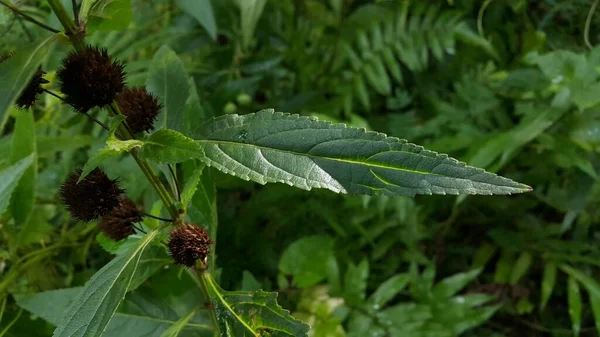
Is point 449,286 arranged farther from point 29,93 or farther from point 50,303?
point 29,93

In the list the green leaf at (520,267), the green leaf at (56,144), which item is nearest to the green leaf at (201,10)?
the green leaf at (56,144)

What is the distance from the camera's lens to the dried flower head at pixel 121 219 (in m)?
0.57

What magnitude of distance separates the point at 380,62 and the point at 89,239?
2.71 feet

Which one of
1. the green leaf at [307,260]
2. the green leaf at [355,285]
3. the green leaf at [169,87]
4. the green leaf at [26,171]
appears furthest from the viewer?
the green leaf at [355,285]

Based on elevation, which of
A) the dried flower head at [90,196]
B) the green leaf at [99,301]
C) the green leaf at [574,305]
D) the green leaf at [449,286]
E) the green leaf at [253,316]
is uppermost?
the dried flower head at [90,196]

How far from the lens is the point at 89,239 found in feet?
Answer: 3.11

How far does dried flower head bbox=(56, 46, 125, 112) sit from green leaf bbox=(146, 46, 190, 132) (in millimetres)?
146

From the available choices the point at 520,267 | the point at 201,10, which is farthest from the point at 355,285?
the point at 201,10

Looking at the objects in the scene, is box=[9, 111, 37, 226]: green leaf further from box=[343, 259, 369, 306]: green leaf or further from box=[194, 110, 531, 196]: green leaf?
box=[343, 259, 369, 306]: green leaf

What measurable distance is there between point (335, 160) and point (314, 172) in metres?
0.02

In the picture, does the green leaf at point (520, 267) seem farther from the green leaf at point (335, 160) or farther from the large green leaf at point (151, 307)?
the green leaf at point (335, 160)

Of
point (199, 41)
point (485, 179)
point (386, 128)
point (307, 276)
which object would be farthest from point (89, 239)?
point (386, 128)

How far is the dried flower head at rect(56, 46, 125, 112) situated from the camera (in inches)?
18.1

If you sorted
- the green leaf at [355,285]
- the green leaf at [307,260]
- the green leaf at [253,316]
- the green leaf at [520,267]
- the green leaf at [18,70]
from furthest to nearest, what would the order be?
the green leaf at [520,267] < the green leaf at [355,285] < the green leaf at [307,260] < the green leaf at [253,316] < the green leaf at [18,70]
